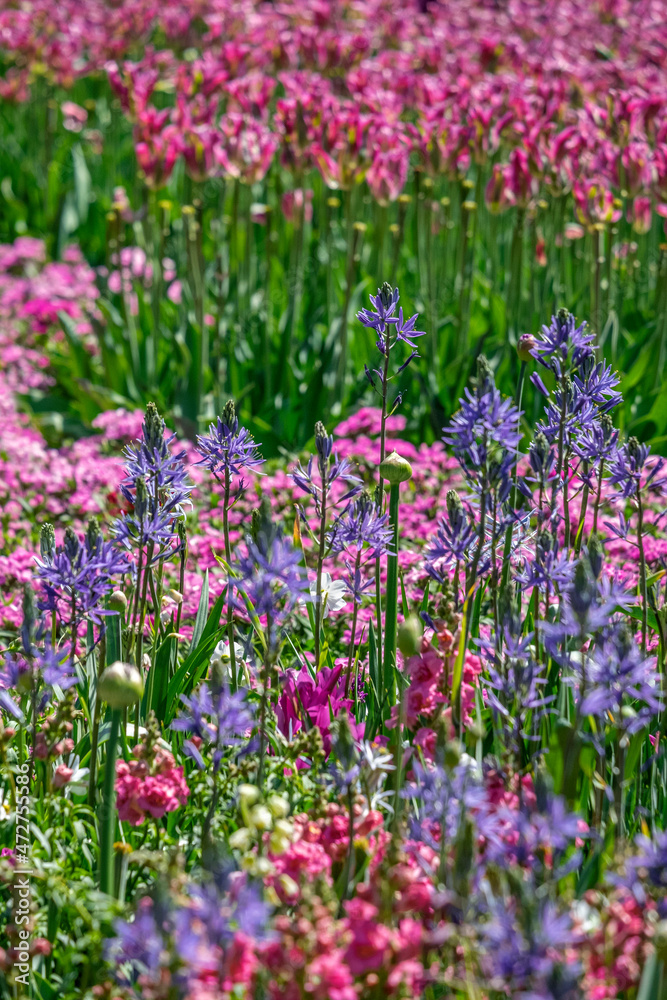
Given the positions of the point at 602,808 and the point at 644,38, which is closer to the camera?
the point at 602,808

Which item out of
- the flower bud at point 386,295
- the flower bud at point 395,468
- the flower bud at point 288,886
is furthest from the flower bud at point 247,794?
the flower bud at point 386,295

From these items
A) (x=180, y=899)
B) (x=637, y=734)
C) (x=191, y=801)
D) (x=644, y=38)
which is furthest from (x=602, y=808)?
(x=644, y=38)

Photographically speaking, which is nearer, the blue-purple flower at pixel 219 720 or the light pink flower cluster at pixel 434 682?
the blue-purple flower at pixel 219 720

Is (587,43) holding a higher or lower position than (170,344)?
higher

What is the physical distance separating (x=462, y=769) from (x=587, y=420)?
0.88 m

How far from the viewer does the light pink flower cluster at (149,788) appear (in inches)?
71.1

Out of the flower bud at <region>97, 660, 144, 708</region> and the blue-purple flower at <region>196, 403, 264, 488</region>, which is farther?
the blue-purple flower at <region>196, 403, 264, 488</region>

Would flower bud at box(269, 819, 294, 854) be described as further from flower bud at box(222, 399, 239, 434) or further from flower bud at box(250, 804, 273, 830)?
flower bud at box(222, 399, 239, 434)

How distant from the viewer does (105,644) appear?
7.08 ft

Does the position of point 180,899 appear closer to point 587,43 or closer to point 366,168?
point 366,168

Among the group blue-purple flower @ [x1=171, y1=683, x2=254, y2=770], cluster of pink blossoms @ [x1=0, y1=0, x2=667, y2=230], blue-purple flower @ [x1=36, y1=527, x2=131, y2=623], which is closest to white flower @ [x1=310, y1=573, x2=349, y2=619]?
blue-purple flower @ [x1=36, y1=527, x2=131, y2=623]

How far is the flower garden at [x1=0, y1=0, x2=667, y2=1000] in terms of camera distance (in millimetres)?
1488

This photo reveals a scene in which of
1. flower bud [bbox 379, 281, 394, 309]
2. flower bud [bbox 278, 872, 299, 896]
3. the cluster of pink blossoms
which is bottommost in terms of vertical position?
flower bud [bbox 278, 872, 299, 896]

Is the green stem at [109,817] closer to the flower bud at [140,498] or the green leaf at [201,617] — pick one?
the flower bud at [140,498]
